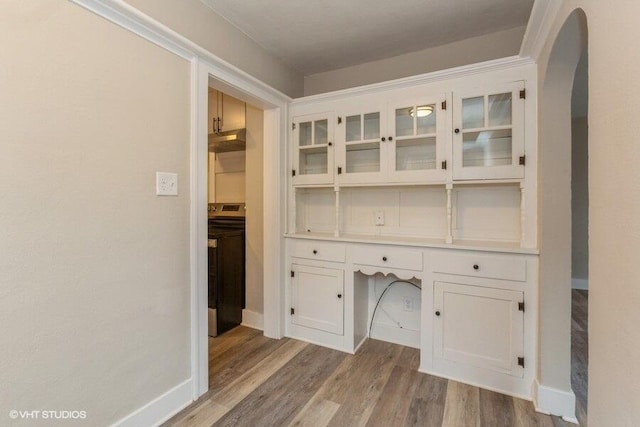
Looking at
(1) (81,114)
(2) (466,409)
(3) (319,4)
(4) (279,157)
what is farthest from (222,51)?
(2) (466,409)

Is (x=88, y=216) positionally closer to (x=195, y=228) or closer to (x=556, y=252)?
(x=195, y=228)

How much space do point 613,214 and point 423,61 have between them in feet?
6.80

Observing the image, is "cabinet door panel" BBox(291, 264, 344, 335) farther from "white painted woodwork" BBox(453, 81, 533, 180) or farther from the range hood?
the range hood

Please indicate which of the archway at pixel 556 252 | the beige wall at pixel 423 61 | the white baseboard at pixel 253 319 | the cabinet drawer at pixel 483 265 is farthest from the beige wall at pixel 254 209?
the archway at pixel 556 252

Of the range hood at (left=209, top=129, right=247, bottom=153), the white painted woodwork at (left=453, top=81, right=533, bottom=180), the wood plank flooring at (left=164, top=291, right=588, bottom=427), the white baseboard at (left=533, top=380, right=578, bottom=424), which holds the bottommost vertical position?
the wood plank flooring at (left=164, top=291, right=588, bottom=427)

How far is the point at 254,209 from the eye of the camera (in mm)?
2836

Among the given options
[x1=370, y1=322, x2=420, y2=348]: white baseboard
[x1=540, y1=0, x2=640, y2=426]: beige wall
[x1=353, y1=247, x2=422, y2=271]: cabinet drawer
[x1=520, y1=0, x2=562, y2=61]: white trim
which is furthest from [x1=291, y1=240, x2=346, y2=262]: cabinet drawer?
[x1=520, y1=0, x2=562, y2=61]: white trim

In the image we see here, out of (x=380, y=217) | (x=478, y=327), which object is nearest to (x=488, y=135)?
(x=380, y=217)

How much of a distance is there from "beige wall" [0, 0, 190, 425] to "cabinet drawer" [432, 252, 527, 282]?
165 cm

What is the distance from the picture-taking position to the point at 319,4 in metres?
1.90

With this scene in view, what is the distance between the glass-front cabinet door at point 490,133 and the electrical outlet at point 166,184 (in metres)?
1.78

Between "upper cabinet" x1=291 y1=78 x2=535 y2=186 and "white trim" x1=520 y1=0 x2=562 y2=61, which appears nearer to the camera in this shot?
"white trim" x1=520 y1=0 x2=562 y2=61

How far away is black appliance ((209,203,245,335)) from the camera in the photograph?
270cm

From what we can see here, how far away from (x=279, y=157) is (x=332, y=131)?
0.50 meters
